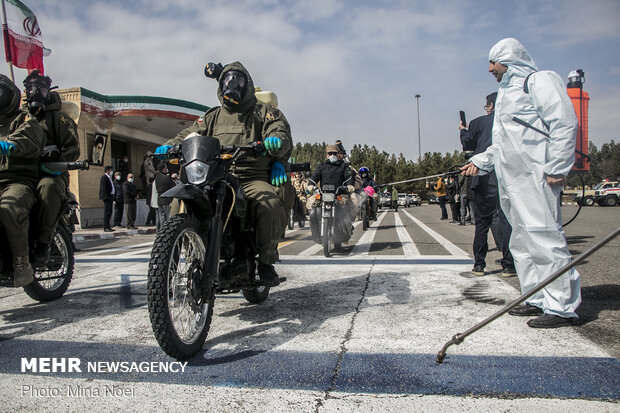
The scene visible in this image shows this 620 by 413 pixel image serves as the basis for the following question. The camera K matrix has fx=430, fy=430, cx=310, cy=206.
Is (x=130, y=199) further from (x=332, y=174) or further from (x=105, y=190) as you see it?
(x=332, y=174)

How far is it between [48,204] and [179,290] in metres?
1.84

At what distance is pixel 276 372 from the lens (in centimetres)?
221

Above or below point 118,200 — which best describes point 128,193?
above

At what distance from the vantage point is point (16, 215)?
328 centimetres

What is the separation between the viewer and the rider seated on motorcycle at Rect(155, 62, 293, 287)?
3125mm

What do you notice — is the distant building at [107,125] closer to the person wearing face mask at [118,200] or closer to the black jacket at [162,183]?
the person wearing face mask at [118,200]

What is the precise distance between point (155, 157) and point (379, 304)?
83.6 inches

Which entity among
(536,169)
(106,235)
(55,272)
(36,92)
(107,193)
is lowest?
(106,235)

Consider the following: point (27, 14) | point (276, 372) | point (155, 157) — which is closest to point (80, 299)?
point (155, 157)

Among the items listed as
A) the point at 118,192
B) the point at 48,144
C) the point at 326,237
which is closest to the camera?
the point at 48,144

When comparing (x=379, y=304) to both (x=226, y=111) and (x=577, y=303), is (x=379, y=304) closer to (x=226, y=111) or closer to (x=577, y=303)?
(x=577, y=303)

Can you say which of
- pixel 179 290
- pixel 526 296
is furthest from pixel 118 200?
pixel 526 296

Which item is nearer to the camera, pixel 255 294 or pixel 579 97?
pixel 255 294

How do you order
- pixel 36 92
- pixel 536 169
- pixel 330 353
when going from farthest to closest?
pixel 36 92, pixel 536 169, pixel 330 353
